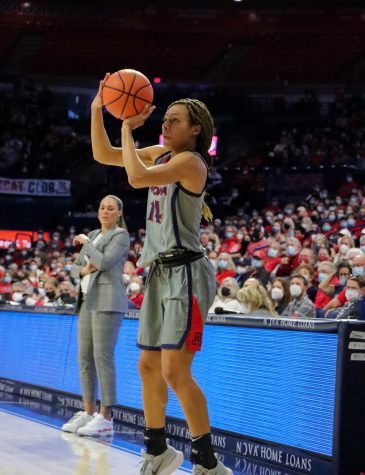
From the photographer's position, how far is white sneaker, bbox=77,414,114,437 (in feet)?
19.2

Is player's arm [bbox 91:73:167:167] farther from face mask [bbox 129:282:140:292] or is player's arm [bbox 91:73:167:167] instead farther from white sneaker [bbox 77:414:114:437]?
face mask [bbox 129:282:140:292]

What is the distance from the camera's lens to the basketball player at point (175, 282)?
3.77 m

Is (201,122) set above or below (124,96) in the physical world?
below

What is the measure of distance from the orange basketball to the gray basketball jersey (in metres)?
0.40

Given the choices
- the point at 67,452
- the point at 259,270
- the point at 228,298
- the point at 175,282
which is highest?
the point at 259,270

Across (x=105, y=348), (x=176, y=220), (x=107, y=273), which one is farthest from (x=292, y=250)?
(x=176, y=220)

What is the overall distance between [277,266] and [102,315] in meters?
6.27

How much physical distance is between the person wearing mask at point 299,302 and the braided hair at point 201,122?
3.48 m

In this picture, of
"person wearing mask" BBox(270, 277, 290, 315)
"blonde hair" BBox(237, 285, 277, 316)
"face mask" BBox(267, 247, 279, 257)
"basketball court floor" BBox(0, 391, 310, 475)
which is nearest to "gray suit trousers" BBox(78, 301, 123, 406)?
"basketball court floor" BBox(0, 391, 310, 475)

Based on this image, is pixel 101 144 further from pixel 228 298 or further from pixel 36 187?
pixel 36 187

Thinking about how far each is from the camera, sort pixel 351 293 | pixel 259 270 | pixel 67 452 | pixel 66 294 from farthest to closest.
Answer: pixel 259 270
pixel 66 294
pixel 351 293
pixel 67 452

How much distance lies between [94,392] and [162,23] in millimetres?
24984

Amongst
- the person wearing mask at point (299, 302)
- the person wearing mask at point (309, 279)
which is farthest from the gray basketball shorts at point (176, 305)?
the person wearing mask at point (309, 279)

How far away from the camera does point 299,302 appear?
808 centimetres
